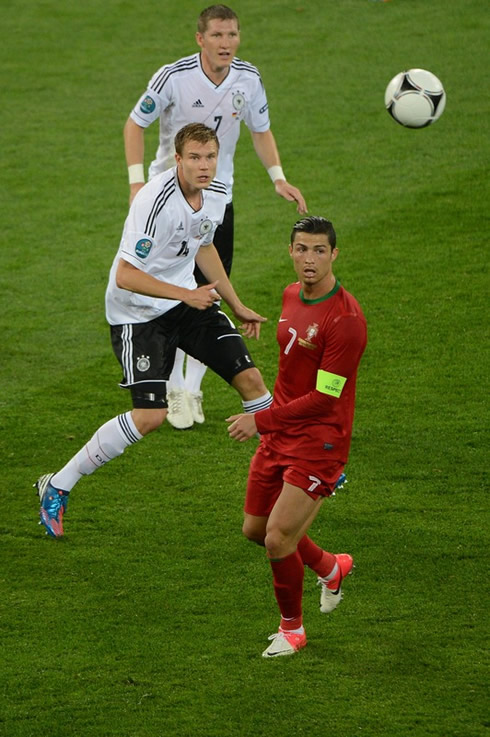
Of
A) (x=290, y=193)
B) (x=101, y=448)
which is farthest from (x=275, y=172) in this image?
(x=101, y=448)

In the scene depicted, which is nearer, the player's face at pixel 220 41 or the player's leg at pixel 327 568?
the player's leg at pixel 327 568

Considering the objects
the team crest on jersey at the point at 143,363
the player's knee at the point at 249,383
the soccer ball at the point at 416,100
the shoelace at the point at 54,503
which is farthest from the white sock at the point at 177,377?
the soccer ball at the point at 416,100

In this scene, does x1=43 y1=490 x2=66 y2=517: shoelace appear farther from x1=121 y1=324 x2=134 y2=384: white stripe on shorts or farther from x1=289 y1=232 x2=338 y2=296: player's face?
x1=289 y1=232 x2=338 y2=296: player's face

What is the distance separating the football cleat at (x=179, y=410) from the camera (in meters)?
7.27

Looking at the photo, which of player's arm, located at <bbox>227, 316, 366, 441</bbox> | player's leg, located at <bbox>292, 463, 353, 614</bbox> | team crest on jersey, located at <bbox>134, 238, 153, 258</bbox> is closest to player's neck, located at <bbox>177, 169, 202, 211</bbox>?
team crest on jersey, located at <bbox>134, 238, 153, 258</bbox>

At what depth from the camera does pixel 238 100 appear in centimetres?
715

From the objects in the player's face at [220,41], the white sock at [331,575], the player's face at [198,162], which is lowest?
the white sock at [331,575]

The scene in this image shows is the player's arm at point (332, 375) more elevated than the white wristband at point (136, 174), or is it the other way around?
the white wristband at point (136, 174)

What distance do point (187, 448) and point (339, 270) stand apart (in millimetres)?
3082

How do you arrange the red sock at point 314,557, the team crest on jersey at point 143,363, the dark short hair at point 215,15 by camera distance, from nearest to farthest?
the red sock at point 314,557 → the team crest on jersey at point 143,363 → the dark short hair at point 215,15

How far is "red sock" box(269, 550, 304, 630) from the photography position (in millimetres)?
4836

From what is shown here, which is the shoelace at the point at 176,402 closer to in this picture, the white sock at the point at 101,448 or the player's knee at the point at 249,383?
the player's knee at the point at 249,383

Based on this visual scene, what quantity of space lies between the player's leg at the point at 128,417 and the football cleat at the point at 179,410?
4.16ft

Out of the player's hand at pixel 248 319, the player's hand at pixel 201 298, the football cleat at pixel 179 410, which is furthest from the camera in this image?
the football cleat at pixel 179 410
